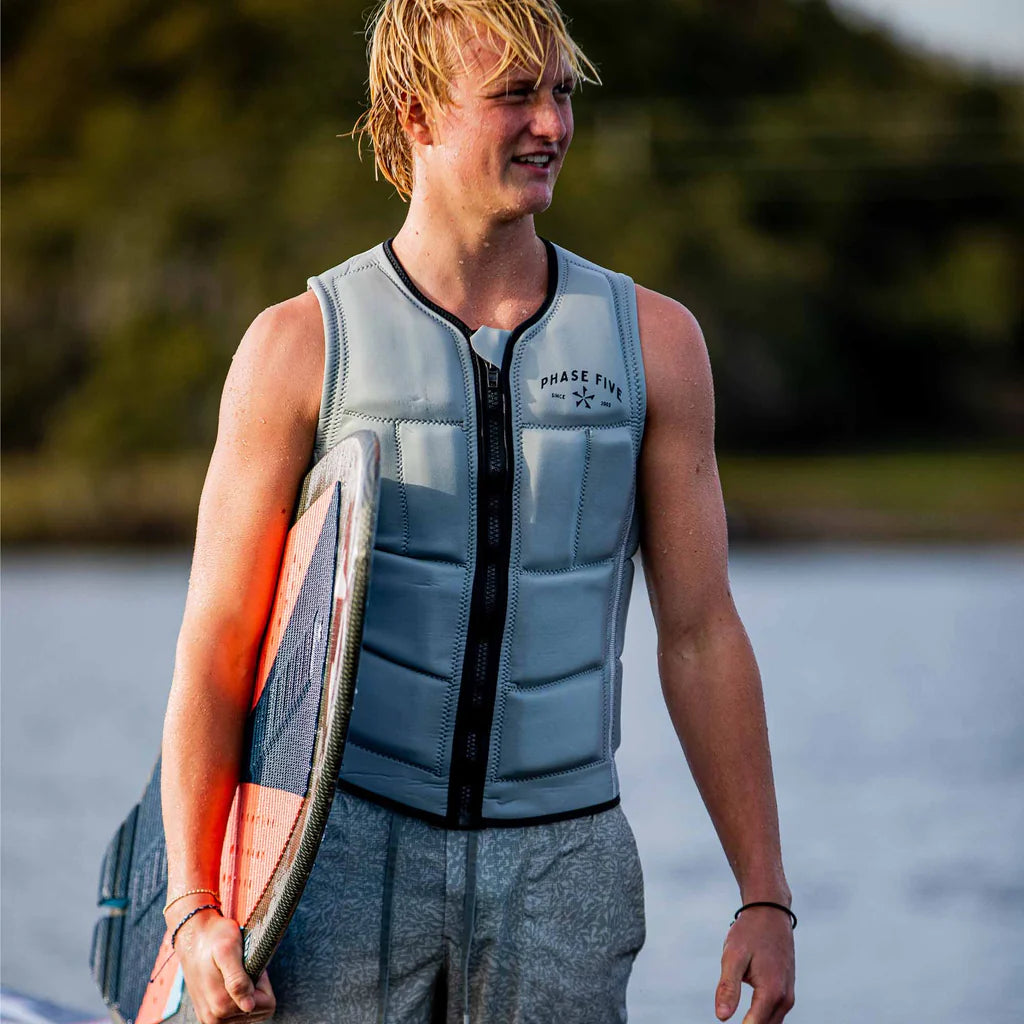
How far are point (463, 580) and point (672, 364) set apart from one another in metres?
0.38

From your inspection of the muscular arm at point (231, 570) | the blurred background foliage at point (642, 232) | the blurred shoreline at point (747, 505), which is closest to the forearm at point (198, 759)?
the muscular arm at point (231, 570)

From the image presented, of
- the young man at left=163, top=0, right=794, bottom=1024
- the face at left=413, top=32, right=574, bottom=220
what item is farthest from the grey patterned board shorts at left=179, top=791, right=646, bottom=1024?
the face at left=413, top=32, right=574, bottom=220

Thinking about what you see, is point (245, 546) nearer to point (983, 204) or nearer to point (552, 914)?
point (552, 914)

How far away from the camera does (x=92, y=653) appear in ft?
52.3

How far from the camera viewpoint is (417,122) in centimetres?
232

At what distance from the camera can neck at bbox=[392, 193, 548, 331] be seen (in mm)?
2303

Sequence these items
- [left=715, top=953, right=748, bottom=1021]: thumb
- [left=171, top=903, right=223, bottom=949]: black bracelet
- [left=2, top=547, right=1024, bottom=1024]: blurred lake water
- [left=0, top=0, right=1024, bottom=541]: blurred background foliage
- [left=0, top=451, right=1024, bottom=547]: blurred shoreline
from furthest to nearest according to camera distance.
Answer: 1. [left=0, top=0, right=1024, bottom=541]: blurred background foliage
2. [left=0, top=451, right=1024, bottom=547]: blurred shoreline
3. [left=2, top=547, right=1024, bottom=1024]: blurred lake water
4. [left=715, top=953, right=748, bottom=1021]: thumb
5. [left=171, top=903, right=223, bottom=949]: black bracelet

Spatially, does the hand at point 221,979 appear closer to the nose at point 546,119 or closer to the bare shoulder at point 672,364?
the bare shoulder at point 672,364

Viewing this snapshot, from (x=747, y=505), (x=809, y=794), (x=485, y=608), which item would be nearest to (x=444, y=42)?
(x=485, y=608)

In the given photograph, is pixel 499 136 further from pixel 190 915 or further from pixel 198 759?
pixel 190 915

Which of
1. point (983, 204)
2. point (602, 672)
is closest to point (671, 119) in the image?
point (983, 204)

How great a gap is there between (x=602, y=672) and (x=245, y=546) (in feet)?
1.55

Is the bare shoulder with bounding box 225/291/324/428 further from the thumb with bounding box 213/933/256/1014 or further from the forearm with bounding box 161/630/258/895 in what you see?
the thumb with bounding box 213/933/256/1014

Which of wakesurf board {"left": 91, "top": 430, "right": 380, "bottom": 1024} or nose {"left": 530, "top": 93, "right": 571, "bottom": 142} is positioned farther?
nose {"left": 530, "top": 93, "right": 571, "bottom": 142}
